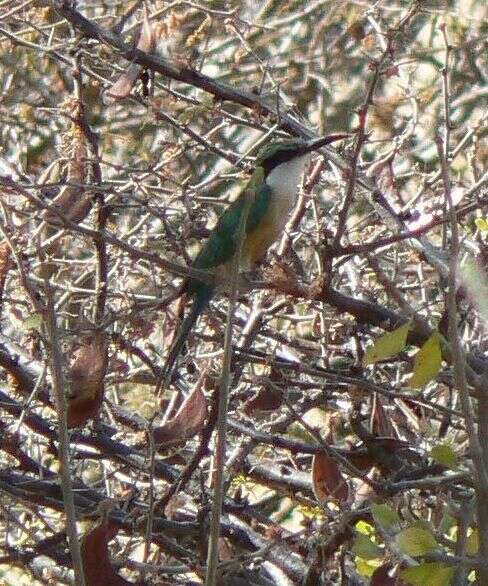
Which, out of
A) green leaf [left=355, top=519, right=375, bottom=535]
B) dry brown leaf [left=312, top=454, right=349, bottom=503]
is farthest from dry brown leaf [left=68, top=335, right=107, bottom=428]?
green leaf [left=355, top=519, right=375, bottom=535]

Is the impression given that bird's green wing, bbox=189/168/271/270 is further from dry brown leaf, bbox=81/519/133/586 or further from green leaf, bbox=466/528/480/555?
green leaf, bbox=466/528/480/555

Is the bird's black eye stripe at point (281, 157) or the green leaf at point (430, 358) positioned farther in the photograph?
the bird's black eye stripe at point (281, 157)

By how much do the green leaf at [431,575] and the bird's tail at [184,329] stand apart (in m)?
1.57

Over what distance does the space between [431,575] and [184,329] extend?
171cm

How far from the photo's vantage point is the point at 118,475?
149 inches

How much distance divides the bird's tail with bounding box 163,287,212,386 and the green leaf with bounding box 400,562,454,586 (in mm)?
1568

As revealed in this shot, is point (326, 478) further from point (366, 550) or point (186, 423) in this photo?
point (366, 550)

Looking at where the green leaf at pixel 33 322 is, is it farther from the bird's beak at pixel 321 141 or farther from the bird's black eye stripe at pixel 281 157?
the bird's black eye stripe at pixel 281 157

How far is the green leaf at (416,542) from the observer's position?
2064 mm

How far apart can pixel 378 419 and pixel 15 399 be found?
1.05 meters

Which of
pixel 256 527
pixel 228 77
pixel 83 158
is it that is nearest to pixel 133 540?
pixel 256 527

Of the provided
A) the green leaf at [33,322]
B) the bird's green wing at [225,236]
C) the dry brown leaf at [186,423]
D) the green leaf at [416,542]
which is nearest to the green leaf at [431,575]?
the green leaf at [416,542]

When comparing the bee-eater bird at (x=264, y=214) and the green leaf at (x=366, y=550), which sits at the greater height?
the bee-eater bird at (x=264, y=214)

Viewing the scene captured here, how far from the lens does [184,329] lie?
11.9 feet
